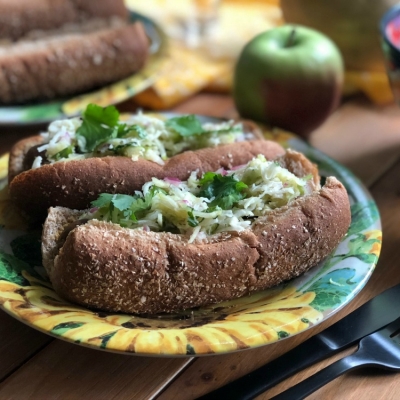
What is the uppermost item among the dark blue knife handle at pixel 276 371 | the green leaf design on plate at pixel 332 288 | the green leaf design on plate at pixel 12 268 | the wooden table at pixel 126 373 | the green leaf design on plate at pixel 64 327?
the green leaf design on plate at pixel 332 288

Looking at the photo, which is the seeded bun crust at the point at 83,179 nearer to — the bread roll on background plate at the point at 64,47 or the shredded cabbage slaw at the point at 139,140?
the shredded cabbage slaw at the point at 139,140

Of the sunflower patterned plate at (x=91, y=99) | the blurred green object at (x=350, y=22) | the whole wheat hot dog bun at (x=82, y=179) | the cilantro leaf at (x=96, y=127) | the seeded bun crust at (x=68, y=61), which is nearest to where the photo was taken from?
the whole wheat hot dog bun at (x=82, y=179)

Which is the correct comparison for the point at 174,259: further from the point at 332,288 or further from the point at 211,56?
the point at 211,56

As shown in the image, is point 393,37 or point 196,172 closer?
point 196,172

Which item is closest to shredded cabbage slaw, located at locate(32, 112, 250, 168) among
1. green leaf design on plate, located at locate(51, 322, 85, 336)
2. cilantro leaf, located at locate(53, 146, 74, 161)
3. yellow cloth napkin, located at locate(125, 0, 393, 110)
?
cilantro leaf, located at locate(53, 146, 74, 161)

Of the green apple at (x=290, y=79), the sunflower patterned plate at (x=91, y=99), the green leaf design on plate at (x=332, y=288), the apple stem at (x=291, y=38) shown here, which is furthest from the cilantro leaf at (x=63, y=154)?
the apple stem at (x=291, y=38)

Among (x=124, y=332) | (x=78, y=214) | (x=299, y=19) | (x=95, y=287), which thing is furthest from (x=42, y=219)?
(x=299, y=19)

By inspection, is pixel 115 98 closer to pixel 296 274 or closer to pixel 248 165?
pixel 248 165
